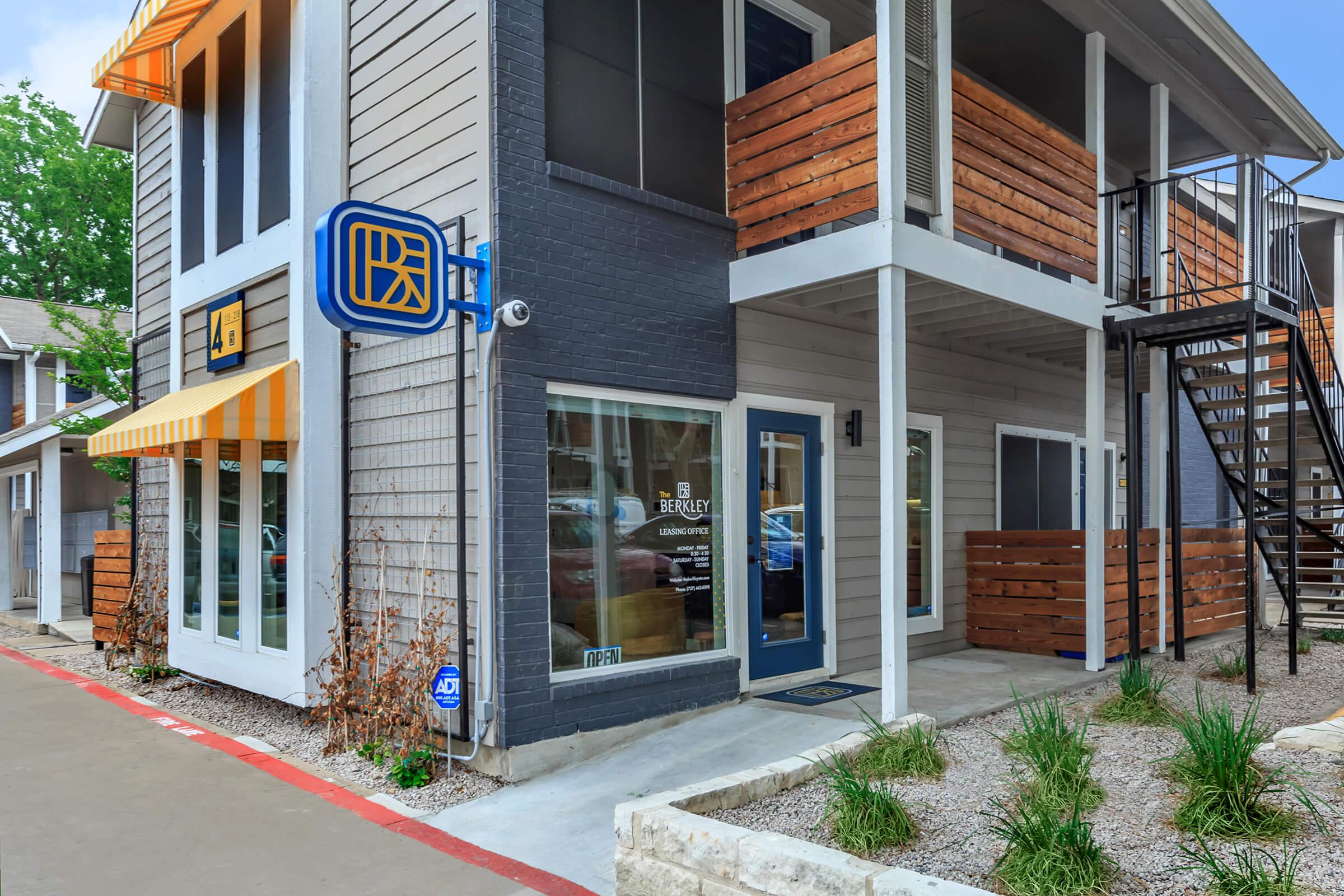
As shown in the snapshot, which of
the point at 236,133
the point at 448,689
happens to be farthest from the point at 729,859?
the point at 236,133

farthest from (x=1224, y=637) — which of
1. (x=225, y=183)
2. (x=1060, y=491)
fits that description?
(x=225, y=183)

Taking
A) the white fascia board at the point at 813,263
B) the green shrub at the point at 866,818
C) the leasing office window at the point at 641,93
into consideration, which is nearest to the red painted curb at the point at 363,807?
the green shrub at the point at 866,818

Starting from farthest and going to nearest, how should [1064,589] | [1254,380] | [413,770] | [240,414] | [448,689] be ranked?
[1064,589] < [1254,380] < [240,414] < [413,770] < [448,689]

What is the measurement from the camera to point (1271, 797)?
3967mm

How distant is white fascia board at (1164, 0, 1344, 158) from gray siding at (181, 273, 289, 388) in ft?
24.5

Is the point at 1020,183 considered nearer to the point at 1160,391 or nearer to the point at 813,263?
the point at 813,263

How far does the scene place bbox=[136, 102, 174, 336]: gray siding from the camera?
31.9ft

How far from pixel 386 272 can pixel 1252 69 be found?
8.66m

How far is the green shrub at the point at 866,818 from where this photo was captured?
3828 mm

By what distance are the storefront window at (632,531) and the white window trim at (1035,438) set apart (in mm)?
4105

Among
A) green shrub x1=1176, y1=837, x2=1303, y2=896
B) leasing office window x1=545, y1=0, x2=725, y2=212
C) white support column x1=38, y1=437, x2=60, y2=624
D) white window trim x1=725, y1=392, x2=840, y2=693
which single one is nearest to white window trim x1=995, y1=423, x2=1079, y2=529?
white window trim x1=725, y1=392, x2=840, y2=693

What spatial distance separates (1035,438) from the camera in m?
10.5

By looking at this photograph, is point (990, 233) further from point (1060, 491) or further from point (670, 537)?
point (1060, 491)

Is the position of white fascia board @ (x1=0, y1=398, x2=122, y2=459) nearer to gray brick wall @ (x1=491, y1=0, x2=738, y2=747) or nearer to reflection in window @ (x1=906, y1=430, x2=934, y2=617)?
gray brick wall @ (x1=491, y1=0, x2=738, y2=747)
